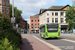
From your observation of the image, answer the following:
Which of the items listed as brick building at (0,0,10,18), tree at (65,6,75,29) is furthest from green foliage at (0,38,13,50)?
brick building at (0,0,10,18)

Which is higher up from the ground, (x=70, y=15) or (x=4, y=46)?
(x=70, y=15)

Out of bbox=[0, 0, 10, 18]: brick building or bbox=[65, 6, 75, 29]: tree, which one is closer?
bbox=[65, 6, 75, 29]: tree

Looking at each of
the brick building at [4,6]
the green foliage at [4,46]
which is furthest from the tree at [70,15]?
the green foliage at [4,46]

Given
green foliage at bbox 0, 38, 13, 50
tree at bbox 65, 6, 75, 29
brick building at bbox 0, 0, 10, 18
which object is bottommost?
green foliage at bbox 0, 38, 13, 50

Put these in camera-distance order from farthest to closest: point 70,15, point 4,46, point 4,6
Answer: point 4,6
point 70,15
point 4,46

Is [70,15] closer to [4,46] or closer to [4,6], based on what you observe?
[4,6]

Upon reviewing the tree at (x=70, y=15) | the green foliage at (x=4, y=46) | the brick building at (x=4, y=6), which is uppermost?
the brick building at (x=4, y=6)

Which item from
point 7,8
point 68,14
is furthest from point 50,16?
point 7,8

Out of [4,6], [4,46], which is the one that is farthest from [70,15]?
[4,46]

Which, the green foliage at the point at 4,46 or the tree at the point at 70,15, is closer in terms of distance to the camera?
the green foliage at the point at 4,46

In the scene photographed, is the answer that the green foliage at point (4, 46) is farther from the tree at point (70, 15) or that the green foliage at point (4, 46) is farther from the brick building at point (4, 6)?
the brick building at point (4, 6)

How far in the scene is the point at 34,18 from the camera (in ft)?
329

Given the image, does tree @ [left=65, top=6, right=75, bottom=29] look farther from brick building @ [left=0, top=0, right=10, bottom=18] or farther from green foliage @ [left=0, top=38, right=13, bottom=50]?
green foliage @ [left=0, top=38, right=13, bottom=50]

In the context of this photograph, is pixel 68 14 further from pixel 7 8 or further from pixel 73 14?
pixel 7 8
